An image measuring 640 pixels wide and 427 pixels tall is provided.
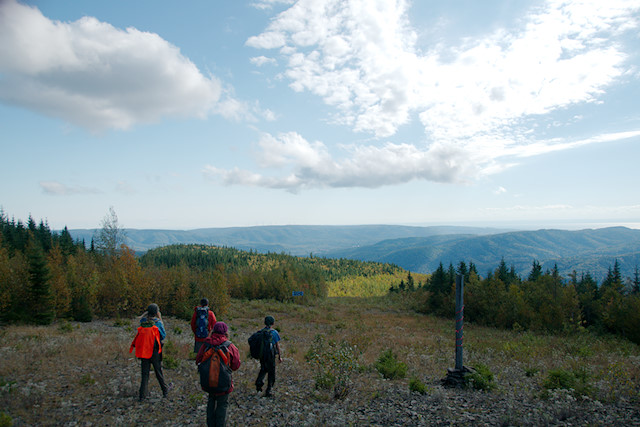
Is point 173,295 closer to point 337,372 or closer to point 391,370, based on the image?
point 391,370

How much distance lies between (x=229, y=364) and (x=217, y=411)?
42.8 inches

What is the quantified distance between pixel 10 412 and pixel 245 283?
227ft

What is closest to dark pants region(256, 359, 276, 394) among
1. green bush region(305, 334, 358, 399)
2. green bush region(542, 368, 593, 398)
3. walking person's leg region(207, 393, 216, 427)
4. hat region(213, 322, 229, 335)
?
green bush region(305, 334, 358, 399)

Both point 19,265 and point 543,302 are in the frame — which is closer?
point 19,265

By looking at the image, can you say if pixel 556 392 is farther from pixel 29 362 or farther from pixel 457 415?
pixel 29 362

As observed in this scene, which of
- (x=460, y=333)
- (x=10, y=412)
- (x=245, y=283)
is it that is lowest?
(x=245, y=283)

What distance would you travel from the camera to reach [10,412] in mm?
7953

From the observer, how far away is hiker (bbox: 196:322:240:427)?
6684mm

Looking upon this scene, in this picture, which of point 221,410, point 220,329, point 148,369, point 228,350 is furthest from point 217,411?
point 148,369

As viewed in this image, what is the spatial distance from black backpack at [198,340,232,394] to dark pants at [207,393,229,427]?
0.97 ft

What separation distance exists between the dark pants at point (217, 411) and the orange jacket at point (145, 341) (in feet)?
10.1

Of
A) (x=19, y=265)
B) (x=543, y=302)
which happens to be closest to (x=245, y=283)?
(x=19, y=265)

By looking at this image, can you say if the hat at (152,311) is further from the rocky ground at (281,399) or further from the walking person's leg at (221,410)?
the walking person's leg at (221,410)

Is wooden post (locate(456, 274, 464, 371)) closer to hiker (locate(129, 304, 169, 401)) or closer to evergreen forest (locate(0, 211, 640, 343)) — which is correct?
hiker (locate(129, 304, 169, 401))
